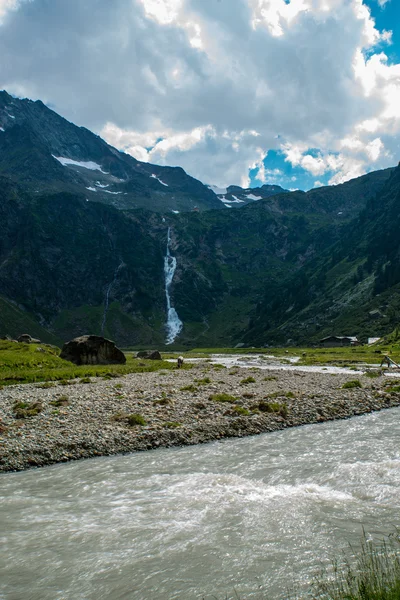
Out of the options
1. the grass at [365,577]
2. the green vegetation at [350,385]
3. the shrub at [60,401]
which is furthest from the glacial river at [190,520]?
the green vegetation at [350,385]

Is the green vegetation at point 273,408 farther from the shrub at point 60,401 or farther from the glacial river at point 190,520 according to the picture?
the shrub at point 60,401

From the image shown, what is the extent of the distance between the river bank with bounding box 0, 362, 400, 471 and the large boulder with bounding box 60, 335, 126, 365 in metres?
21.8

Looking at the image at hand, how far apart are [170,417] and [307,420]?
9.05 m

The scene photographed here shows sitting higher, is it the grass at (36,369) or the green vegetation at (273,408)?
the grass at (36,369)

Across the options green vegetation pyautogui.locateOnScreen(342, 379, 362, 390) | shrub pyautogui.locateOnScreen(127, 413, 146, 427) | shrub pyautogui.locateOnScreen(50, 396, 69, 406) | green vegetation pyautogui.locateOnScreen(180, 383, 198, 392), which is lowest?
green vegetation pyautogui.locateOnScreen(342, 379, 362, 390)

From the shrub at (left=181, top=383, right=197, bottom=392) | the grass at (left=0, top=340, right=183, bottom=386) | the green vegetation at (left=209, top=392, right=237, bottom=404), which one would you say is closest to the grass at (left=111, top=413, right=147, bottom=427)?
the green vegetation at (left=209, top=392, right=237, bottom=404)

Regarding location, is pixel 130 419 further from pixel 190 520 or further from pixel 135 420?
pixel 190 520

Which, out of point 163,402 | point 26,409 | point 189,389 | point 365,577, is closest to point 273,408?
point 163,402

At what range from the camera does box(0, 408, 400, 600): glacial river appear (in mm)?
8945

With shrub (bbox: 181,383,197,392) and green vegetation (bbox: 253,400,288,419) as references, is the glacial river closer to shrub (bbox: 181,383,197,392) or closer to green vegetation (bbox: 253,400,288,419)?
green vegetation (bbox: 253,400,288,419)

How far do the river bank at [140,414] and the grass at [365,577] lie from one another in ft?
38.8

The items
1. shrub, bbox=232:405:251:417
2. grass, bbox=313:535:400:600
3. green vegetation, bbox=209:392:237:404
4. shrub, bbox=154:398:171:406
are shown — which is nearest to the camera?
grass, bbox=313:535:400:600

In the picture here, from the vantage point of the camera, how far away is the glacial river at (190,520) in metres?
8.95

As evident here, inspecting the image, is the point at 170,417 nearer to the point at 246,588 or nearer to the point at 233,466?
the point at 233,466
